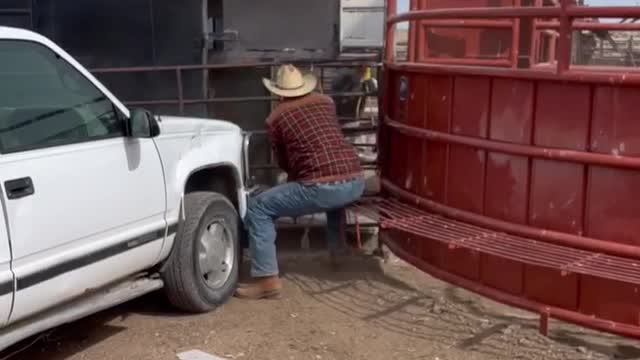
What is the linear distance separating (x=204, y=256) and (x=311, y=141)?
3.73ft

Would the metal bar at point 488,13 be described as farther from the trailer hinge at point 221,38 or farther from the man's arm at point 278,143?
the trailer hinge at point 221,38

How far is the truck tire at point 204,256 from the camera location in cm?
555

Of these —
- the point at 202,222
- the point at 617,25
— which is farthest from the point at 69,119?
the point at 617,25

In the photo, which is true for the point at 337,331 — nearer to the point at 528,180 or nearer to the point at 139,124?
the point at 528,180

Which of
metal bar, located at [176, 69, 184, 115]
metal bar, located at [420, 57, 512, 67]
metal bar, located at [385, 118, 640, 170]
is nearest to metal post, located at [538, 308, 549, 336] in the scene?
metal bar, located at [385, 118, 640, 170]

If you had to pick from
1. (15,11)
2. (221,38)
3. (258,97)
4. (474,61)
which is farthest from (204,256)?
(15,11)

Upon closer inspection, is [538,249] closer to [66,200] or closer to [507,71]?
[507,71]

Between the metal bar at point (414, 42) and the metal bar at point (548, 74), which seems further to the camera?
the metal bar at point (414, 42)

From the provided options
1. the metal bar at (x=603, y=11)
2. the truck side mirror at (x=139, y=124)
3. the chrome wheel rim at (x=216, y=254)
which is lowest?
the chrome wheel rim at (x=216, y=254)

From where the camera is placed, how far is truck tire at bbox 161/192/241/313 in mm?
5547

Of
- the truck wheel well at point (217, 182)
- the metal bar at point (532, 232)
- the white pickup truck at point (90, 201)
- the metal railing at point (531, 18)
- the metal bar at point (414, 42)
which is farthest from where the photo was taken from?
the metal bar at point (414, 42)

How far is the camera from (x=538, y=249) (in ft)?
17.0

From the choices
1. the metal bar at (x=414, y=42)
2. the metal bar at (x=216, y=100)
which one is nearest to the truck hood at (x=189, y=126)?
the metal bar at (x=216, y=100)

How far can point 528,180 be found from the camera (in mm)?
5312
